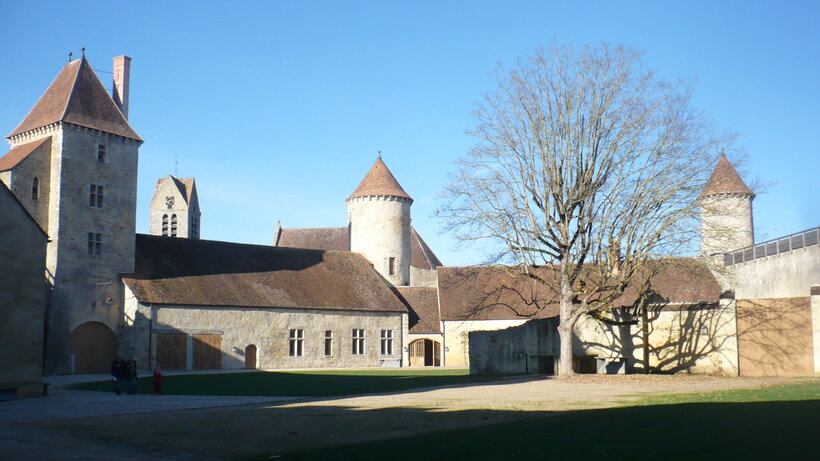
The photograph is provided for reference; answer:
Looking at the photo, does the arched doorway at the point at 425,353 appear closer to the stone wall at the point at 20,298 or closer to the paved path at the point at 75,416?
the paved path at the point at 75,416

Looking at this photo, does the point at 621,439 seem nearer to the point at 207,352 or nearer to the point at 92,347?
the point at 207,352

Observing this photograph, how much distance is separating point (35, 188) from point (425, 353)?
23917 mm

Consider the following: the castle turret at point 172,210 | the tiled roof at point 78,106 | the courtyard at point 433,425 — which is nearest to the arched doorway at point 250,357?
the tiled roof at point 78,106

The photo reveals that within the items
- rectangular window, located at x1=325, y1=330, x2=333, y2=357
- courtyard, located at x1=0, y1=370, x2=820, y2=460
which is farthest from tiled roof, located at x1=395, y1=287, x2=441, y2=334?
courtyard, located at x1=0, y1=370, x2=820, y2=460

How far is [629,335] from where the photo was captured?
29.6 m

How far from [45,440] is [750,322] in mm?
23514

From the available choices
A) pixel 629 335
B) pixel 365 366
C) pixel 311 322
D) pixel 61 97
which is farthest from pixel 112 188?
pixel 629 335

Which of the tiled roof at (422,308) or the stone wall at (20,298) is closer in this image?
the stone wall at (20,298)

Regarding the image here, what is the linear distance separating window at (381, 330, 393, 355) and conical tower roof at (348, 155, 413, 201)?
39.5 feet

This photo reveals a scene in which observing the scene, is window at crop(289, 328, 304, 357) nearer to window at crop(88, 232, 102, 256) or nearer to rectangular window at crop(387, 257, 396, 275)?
window at crop(88, 232, 102, 256)

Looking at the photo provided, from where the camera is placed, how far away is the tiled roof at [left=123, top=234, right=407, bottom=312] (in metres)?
39.1

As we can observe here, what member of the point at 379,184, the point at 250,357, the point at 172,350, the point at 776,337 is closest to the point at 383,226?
the point at 379,184

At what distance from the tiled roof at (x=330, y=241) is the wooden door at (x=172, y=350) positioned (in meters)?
28.3

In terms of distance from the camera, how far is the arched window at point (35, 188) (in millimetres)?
36125
